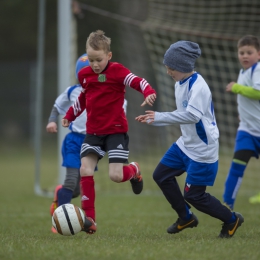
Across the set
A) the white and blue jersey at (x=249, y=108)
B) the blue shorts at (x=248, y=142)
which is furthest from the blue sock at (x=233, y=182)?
the white and blue jersey at (x=249, y=108)

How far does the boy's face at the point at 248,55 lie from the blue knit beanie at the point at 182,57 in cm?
176

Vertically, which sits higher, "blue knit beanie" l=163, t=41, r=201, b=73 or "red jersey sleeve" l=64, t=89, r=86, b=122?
"blue knit beanie" l=163, t=41, r=201, b=73

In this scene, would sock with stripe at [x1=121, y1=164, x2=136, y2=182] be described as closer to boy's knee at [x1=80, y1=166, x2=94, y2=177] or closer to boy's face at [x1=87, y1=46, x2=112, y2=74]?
boy's knee at [x1=80, y1=166, x2=94, y2=177]

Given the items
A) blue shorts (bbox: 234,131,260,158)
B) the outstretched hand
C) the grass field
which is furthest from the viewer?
blue shorts (bbox: 234,131,260,158)

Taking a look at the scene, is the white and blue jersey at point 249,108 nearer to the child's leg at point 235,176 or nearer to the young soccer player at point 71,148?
the child's leg at point 235,176

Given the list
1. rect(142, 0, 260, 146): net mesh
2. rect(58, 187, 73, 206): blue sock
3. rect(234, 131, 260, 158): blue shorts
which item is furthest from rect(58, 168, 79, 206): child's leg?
rect(142, 0, 260, 146): net mesh

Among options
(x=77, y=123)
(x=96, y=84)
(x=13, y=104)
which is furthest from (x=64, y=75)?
(x=13, y=104)

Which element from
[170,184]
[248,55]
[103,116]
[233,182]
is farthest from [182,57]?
[233,182]

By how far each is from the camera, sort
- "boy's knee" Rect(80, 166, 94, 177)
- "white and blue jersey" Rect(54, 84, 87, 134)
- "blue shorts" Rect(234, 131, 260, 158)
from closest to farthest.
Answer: "boy's knee" Rect(80, 166, 94, 177) < "white and blue jersey" Rect(54, 84, 87, 134) < "blue shorts" Rect(234, 131, 260, 158)

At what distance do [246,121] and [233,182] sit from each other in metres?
0.72

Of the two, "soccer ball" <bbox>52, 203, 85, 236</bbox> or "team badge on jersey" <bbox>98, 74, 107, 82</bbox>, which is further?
"team badge on jersey" <bbox>98, 74, 107, 82</bbox>

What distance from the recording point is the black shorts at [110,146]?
18.1 ft

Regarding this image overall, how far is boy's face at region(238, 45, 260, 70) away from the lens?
6.90 m

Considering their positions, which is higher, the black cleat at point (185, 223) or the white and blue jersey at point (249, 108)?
the white and blue jersey at point (249, 108)
